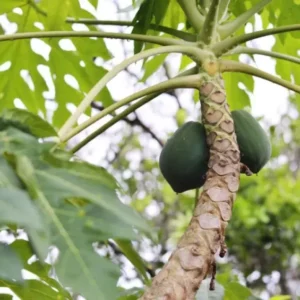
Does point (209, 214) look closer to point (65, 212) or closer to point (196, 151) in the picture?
point (196, 151)

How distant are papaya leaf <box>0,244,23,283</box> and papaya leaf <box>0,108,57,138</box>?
10.2 inches

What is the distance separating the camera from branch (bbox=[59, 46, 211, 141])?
39.1 inches

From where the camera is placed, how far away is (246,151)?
1295 millimetres

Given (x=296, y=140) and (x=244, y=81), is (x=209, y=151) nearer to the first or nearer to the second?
(x=244, y=81)

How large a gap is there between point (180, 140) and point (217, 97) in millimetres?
109

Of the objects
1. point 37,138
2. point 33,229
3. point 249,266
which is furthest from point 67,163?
point 249,266

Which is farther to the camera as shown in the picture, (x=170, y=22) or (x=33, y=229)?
(x=170, y=22)

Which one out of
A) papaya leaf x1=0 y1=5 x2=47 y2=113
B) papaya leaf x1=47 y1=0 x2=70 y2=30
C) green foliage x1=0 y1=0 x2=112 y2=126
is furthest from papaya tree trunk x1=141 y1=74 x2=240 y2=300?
papaya leaf x1=0 y1=5 x2=47 y2=113

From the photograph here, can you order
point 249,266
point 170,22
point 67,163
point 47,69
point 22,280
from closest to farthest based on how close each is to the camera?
point 22,280, point 67,163, point 170,22, point 47,69, point 249,266

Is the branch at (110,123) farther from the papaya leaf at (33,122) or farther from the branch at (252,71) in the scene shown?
the papaya leaf at (33,122)

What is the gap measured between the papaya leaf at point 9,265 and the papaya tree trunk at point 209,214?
0.97 feet

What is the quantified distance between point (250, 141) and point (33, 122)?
56 centimetres

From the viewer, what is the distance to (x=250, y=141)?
1292 millimetres

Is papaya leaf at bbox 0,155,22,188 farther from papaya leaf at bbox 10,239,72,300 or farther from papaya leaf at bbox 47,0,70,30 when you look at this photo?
papaya leaf at bbox 47,0,70,30
